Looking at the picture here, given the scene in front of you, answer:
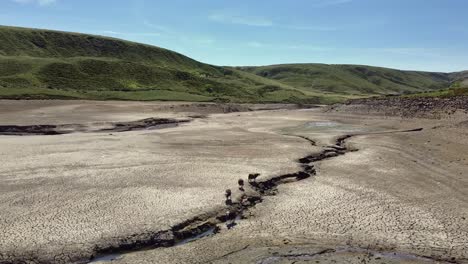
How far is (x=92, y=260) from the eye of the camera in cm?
1197

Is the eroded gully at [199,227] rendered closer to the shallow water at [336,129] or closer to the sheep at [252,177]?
the sheep at [252,177]

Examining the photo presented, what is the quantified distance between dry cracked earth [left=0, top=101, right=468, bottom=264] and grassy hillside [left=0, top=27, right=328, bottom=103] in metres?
48.7

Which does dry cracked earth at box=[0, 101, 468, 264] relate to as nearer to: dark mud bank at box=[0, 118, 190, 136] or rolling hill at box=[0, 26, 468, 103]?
dark mud bank at box=[0, 118, 190, 136]

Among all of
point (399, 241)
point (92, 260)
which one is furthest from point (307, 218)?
point (92, 260)

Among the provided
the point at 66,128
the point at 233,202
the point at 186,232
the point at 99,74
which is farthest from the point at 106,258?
the point at 99,74

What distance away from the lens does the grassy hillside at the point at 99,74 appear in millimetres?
81562

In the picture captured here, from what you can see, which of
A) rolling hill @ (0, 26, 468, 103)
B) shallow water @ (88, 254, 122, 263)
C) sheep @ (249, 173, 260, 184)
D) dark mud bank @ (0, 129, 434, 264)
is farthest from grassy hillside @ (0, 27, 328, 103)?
shallow water @ (88, 254, 122, 263)

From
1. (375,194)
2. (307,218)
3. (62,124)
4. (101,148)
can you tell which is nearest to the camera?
(307,218)

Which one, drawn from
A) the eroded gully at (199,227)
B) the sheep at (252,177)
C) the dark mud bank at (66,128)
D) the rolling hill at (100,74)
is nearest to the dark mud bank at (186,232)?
the eroded gully at (199,227)

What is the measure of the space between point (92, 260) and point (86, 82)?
85.1 metres

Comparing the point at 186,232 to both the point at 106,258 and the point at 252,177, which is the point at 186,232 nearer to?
the point at 106,258

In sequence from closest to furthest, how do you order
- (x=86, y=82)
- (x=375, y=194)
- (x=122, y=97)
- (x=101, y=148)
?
(x=375, y=194) < (x=101, y=148) < (x=122, y=97) < (x=86, y=82)

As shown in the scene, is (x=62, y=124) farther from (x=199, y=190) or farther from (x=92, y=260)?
(x=92, y=260)

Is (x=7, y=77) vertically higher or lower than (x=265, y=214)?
higher
